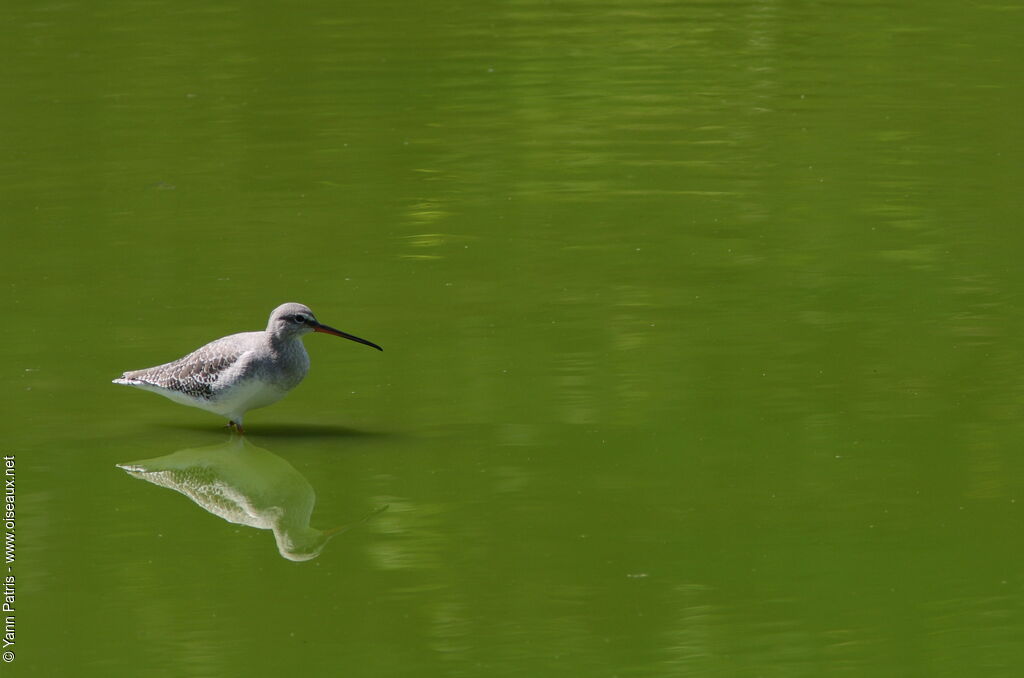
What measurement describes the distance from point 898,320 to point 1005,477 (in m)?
2.21

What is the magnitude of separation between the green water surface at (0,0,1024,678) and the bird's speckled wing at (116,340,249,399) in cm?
33

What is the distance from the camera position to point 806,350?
9.72 metres

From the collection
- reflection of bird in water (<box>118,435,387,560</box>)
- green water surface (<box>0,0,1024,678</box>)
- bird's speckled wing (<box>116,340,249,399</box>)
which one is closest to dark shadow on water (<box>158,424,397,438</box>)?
green water surface (<box>0,0,1024,678</box>)

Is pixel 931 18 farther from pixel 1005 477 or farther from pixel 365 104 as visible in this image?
pixel 1005 477

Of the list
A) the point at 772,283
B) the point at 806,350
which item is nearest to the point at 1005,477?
the point at 806,350

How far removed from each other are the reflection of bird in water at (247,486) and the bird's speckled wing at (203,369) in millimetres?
330

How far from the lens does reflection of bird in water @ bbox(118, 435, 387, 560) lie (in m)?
7.87

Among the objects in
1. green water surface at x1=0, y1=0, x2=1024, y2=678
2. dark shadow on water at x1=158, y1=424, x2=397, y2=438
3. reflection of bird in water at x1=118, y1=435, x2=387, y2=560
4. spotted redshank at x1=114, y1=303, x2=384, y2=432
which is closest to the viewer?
green water surface at x1=0, y1=0, x2=1024, y2=678

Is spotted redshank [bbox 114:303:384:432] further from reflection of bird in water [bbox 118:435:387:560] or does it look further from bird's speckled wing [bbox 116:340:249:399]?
reflection of bird in water [bbox 118:435:387:560]

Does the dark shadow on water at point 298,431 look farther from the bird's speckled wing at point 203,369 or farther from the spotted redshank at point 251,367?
the bird's speckled wing at point 203,369

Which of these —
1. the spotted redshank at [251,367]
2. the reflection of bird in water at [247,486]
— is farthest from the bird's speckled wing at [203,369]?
the reflection of bird in water at [247,486]

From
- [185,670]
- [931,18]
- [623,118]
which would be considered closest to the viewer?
[185,670]

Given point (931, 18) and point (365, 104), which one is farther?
point (931, 18)

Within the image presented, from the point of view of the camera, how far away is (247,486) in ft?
27.4
